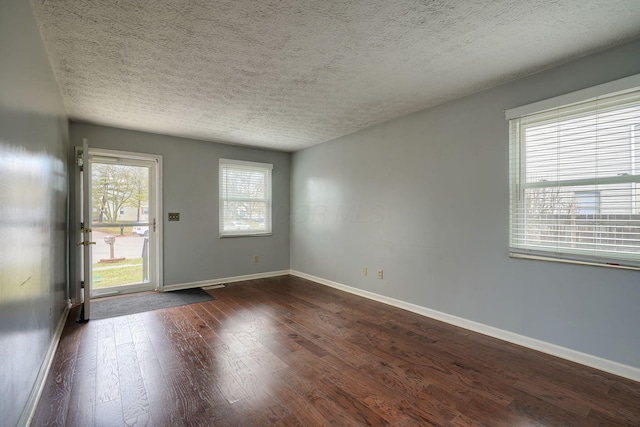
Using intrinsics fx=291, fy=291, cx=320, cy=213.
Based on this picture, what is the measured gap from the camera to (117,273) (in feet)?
14.1

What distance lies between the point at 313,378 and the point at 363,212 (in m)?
2.60

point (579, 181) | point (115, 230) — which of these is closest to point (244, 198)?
point (115, 230)

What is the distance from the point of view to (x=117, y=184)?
14.1ft

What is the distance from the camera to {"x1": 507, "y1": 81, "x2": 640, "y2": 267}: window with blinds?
218cm

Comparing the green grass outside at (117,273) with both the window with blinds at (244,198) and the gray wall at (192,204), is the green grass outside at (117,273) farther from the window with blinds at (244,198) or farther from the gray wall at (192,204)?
the window with blinds at (244,198)

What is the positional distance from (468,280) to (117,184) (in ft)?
16.0

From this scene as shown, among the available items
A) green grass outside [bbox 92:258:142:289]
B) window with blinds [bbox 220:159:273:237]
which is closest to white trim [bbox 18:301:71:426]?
green grass outside [bbox 92:258:142:289]

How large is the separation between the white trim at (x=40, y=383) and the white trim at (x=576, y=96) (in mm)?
4149

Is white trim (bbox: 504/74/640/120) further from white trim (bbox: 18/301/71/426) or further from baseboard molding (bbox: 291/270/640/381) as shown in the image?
white trim (bbox: 18/301/71/426)

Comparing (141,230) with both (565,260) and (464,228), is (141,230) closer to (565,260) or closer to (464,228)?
(464,228)

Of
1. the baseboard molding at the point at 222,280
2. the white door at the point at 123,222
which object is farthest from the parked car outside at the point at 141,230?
the baseboard molding at the point at 222,280

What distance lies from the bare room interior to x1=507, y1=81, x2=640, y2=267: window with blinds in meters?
0.02

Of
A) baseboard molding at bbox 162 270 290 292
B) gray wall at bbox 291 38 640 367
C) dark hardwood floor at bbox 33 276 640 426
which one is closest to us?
dark hardwood floor at bbox 33 276 640 426

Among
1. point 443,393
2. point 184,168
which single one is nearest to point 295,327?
point 443,393
